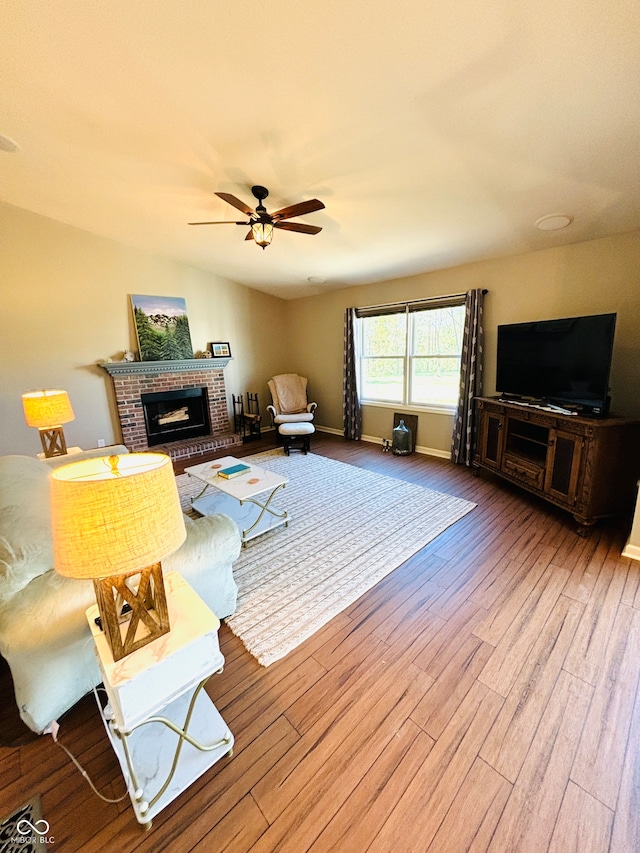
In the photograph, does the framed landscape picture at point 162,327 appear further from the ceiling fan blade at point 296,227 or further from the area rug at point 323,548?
the ceiling fan blade at point 296,227

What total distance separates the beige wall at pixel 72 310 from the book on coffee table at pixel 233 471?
2.55 meters

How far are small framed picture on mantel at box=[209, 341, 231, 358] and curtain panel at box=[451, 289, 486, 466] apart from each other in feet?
11.6

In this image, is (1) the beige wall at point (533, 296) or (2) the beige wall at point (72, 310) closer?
(1) the beige wall at point (533, 296)

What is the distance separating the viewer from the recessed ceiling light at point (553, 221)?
2570 mm

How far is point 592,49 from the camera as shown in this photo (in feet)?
4.42

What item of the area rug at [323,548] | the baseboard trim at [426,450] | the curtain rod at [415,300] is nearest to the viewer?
the area rug at [323,548]

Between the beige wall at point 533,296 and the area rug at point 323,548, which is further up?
the beige wall at point 533,296

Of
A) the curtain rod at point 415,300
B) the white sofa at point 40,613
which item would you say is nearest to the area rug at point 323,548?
the white sofa at point 40,613

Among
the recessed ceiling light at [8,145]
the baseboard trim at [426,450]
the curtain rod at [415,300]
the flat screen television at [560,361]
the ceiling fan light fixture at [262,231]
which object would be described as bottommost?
the baseboard trim at [426,450]

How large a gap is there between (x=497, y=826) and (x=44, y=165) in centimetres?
466

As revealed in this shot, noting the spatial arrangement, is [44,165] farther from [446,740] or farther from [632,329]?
[632,329]

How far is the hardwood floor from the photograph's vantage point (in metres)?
1.04

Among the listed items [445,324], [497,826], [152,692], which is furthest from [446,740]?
[445,324]

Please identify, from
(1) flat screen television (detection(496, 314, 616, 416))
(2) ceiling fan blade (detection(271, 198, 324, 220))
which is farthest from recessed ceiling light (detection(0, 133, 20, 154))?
(1) flat screen television (detection(496, 314, 616, 416))
